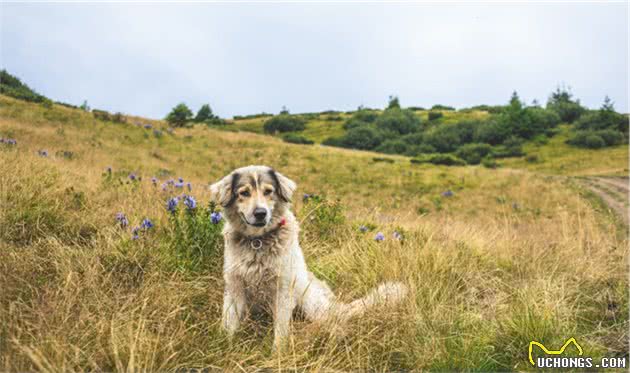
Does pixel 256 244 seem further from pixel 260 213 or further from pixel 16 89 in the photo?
pixel 16 89

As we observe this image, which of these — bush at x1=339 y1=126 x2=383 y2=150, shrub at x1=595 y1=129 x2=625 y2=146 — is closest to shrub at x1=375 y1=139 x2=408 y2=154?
bush at x1=339 y1=126 x2=383 y2=150

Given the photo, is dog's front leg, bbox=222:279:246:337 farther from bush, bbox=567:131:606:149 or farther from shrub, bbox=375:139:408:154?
shrub, bbox=375:139:408:154

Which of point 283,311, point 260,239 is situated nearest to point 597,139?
point 260,239

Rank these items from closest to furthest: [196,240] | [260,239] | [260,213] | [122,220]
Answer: [260,213] → [260,239] → [196,240] → [122,220]

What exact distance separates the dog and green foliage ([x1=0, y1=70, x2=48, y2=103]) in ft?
99.5

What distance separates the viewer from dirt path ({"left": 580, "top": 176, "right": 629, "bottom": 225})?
1576 cm

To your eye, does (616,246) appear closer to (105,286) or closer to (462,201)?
(105,286)

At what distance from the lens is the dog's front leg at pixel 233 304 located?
3.63 meters

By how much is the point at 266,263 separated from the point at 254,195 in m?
0.60

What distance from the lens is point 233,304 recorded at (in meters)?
3.70

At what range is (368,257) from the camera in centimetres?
529

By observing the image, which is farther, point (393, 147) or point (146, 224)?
point (393, 147)

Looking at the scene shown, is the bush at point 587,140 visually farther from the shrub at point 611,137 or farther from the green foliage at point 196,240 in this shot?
the green foliage at point 196,240

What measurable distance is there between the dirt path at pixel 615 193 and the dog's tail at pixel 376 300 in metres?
11.6
